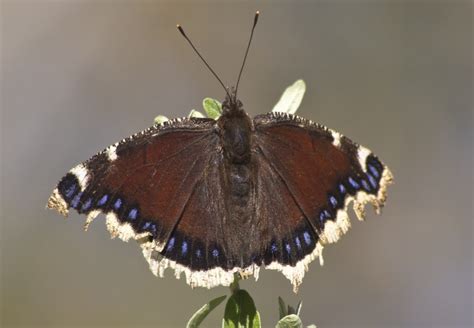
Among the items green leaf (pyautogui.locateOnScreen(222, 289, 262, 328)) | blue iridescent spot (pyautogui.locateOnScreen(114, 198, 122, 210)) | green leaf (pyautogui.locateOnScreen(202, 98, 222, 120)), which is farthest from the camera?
green leaf (pyautogui.locateOnScreen(202, 98, 222, 120))

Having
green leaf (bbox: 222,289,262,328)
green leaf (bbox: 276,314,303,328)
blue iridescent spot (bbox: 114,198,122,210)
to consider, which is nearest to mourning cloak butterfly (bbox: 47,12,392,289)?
blue iridescent spot (bbox: 114,198,122,210)

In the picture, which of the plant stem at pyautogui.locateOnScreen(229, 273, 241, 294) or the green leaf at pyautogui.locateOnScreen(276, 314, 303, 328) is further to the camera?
the plant stem at pyautogui.locateOnScreen(229, 273, 241, 294)

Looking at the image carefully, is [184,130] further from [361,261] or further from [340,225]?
[361,261]

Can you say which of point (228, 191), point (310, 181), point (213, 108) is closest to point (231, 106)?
point (213, 108)

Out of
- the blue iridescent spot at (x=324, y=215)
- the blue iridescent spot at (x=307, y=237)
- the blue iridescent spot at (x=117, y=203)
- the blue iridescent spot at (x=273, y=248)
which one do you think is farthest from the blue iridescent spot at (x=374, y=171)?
the blue iridescent spot at (x=117, y=203)

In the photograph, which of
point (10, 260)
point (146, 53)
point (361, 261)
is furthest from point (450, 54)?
point (10, 260)

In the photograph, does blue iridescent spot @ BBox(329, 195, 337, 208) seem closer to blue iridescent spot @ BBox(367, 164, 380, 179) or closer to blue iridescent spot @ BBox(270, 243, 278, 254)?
blue iridescent spot @ BBox(367, 164, 380, 179)

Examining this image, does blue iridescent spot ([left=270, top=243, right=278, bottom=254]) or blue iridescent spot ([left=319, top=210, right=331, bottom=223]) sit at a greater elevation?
blue iridescent spot ([left=319, top=210, right=331, bottom=223])
